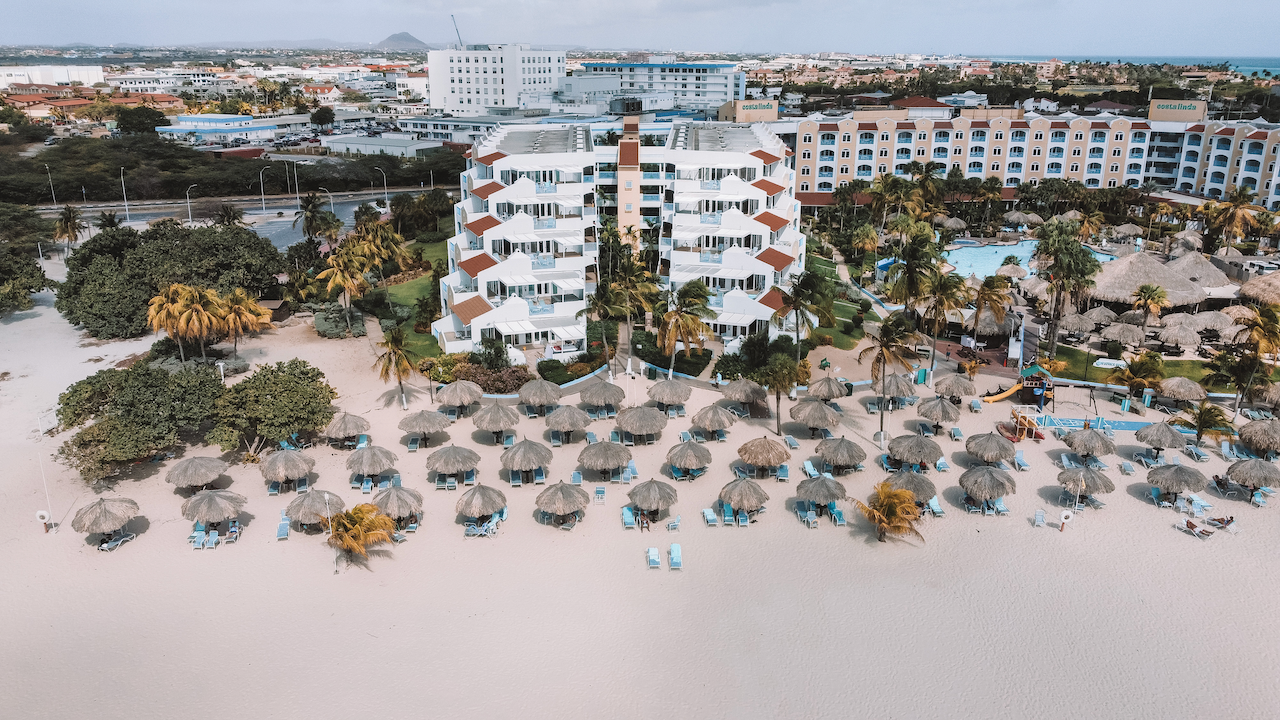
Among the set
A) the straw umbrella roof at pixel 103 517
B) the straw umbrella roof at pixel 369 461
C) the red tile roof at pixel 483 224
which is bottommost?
the straw umbrella roof at pixel 103 517

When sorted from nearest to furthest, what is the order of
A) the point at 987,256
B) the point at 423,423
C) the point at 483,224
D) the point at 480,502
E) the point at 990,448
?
1. the point at 480,502
2. the point at 990,448
3. the point at 423,423
4. the point at 483,224
5. the point at 987,256

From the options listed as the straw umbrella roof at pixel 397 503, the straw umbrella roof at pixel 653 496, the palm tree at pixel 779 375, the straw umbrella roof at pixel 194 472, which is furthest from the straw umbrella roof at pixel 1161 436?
the straw umbrella roof at pixel 194 472

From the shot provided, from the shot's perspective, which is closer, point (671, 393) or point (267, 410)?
point (267, 410)

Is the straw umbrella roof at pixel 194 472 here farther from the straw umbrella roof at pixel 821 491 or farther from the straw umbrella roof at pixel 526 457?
the straw umbrella roof at pixel 821 491

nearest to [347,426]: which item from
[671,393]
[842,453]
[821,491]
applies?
[671,393]

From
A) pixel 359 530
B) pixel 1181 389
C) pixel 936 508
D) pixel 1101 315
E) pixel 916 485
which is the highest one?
pixel 1101 315

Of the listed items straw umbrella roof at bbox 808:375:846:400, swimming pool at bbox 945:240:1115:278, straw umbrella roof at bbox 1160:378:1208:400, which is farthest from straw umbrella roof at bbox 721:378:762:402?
swimming pool at bbox 945:240:1115:278

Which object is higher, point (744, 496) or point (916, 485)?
point (916, 485)

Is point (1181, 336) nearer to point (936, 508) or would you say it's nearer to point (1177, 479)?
point (1177, 479)
